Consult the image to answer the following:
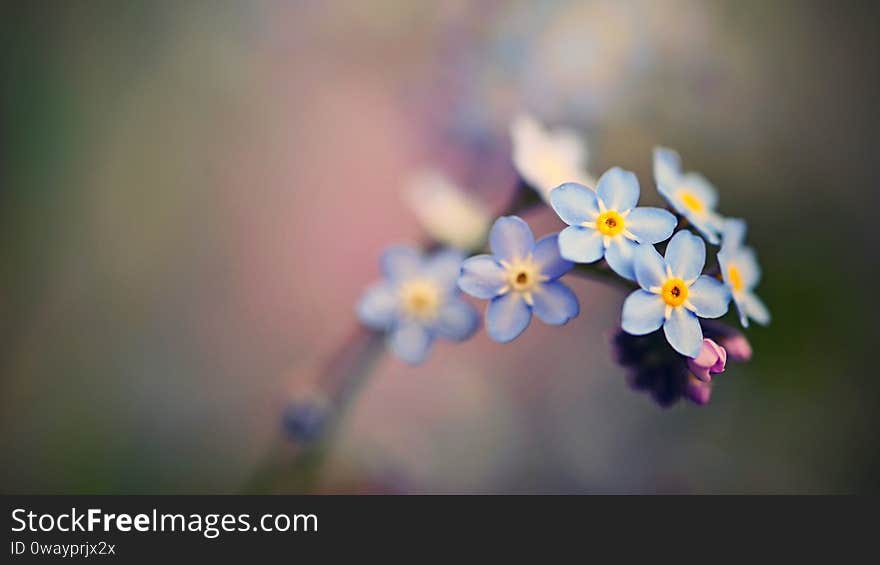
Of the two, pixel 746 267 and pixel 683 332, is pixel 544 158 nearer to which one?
pixel 746 267

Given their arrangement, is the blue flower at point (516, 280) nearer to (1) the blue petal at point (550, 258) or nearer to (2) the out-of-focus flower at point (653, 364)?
(1) the blue petal at point (550, 258)

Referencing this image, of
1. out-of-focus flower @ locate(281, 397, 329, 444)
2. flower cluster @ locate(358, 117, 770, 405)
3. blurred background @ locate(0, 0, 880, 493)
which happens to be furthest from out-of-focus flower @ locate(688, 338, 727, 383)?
blurred background @ locate(0, 0, 880, 493)

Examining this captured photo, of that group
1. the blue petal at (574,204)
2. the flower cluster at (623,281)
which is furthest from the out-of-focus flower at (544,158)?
the blue petal at (574,204)

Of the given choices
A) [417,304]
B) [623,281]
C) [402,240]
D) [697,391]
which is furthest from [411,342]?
[402,240]

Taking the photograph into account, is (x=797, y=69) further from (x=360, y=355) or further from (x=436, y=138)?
(x=360, y=355)

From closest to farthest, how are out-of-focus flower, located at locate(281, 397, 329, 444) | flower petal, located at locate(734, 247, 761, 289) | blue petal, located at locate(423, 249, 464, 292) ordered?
flower petal, located at locate(734, 247, 761, 289), blue petal, located at locate(423, 249, 464, 292), out-of-focus flower, located at locate(281, 397, 329, 444)

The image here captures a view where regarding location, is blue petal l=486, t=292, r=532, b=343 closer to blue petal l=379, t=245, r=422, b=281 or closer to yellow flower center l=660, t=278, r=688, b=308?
yellow flower center l=660, t=278, r=688, b=308
